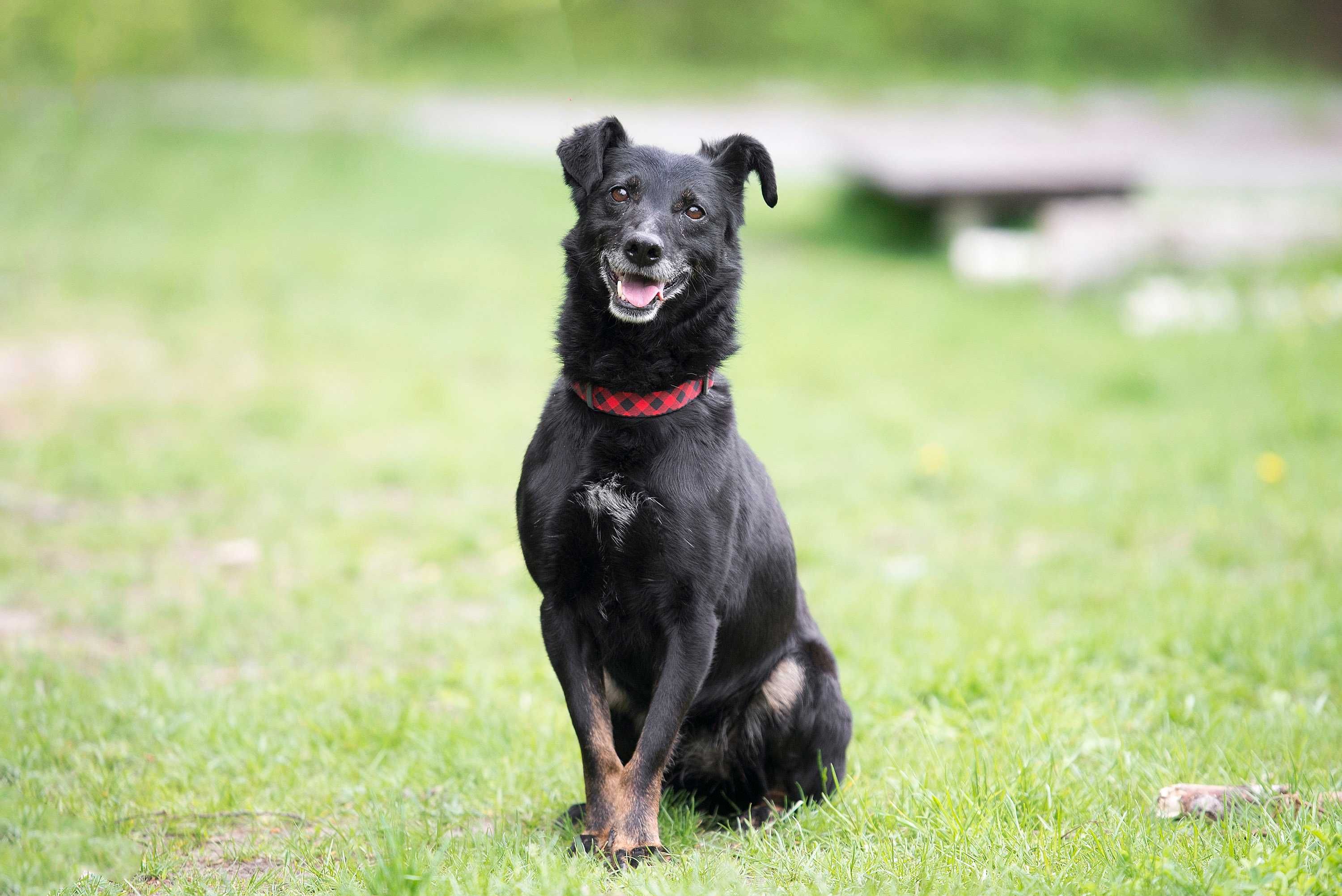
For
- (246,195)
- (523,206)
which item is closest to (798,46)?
(523,206)

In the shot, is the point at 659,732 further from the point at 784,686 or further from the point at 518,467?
the point at 518,467

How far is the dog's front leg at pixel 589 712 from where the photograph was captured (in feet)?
9.48

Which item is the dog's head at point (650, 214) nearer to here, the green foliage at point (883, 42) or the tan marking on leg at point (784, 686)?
the tan marking on leg at point (784, 686)

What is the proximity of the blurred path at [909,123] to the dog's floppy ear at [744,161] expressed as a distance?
894 cm

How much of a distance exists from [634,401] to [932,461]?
417 cm

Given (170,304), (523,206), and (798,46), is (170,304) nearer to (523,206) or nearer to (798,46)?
(523,206)

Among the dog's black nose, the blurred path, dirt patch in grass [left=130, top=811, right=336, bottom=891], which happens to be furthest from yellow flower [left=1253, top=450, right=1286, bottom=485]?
the blurred path

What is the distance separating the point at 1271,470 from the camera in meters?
6.44

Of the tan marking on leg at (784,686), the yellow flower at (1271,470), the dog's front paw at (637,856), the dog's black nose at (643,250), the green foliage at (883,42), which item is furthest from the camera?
the green foliage at (883,42)

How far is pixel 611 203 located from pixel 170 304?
25.6 ft

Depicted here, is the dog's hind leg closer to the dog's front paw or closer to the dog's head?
the dog's front paw

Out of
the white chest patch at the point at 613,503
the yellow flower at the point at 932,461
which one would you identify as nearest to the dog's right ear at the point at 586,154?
the white chest patch at the point at 613,503

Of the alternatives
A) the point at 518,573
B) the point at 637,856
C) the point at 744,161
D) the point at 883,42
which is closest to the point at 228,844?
the point at 637,856

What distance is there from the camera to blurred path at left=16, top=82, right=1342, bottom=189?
42.0 feet
